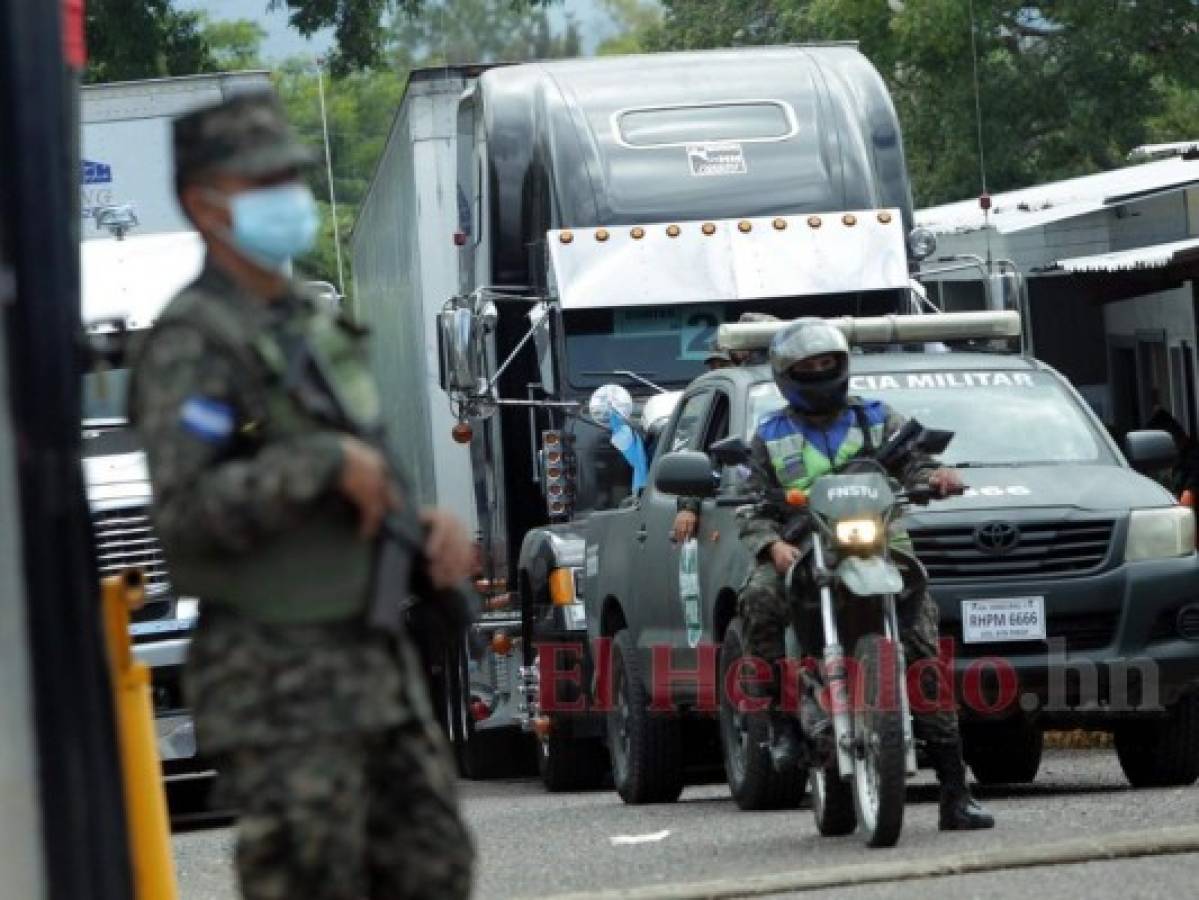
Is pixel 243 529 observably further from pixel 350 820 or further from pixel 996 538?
pixel 996 538

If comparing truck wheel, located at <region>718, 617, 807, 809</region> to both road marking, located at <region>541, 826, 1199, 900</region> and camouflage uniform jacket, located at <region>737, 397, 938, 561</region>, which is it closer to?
camouflage uniform jacket, located at <region>737, 397, 938, 561</region>

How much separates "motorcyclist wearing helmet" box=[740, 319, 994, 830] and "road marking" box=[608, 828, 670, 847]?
57cm

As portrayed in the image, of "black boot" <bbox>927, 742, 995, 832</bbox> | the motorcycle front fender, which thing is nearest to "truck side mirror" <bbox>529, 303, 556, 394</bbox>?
"black boot" <bbox>927, 742, 995, 832</bbox>

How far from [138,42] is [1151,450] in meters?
19.9

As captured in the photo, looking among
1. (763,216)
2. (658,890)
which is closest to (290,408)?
(658,890)

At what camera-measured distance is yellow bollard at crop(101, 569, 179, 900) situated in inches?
245

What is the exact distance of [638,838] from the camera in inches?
472

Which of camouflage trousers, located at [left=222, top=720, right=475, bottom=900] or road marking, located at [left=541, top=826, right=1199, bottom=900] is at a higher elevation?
camouflage trousers, located at [left=222, top=720, right=475, bottom=900]

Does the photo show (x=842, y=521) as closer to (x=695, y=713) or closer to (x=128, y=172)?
(x=695, y=713)

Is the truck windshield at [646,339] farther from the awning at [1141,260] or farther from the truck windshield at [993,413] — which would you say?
the awning at [1141,260]

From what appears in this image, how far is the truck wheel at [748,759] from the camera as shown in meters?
12.5

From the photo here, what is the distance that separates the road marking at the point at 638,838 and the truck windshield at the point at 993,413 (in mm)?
2324

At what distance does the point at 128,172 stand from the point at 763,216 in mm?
5070

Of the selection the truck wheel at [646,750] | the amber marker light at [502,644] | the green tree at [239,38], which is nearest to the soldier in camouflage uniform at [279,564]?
the truck wheel at [646,750]
